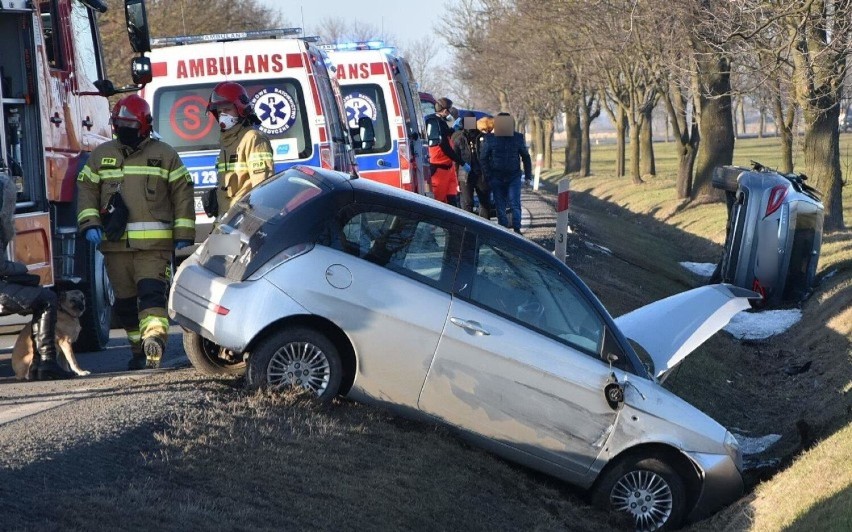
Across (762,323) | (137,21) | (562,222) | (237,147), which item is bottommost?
(762,323)

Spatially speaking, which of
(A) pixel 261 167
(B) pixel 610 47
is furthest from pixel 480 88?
(A) pixel 261 167

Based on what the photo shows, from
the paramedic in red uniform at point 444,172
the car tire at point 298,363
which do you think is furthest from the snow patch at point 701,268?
the car tire at point 298,363

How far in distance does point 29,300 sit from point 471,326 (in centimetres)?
318

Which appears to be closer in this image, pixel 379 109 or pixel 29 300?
pixel 29 300

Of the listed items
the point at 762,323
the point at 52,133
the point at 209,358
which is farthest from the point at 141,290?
the point at 762,323

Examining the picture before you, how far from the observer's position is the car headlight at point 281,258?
7066 mm

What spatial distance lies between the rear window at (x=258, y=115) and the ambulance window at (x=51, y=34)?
8.79ft

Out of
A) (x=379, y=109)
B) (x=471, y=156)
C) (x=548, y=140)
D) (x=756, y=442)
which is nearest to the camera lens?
(x=756, y=442)

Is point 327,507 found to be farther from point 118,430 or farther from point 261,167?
point 261,167

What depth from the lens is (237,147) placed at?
30.5 feet

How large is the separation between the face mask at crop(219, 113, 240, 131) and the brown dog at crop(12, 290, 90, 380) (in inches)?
63.7

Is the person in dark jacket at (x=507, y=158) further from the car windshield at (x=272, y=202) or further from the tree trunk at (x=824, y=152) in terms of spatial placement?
the car windshield at (x=272, y=202)

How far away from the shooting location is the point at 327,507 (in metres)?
5.83

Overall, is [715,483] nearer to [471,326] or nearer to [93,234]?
[471,326]
